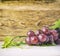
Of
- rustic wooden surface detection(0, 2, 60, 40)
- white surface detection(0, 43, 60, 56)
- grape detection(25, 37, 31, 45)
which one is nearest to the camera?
white surface detection(0, 43, 60, 56)

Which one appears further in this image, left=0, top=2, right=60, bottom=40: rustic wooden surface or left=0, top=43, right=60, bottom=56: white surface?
left=0, top=2, right=60, bottom=40: rustic wooden surface

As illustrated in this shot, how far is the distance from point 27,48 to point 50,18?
2.58 feet

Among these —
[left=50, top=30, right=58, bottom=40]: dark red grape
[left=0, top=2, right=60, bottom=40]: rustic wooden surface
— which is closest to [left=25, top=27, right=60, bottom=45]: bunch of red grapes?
[left=50, top=30, right=58, bottom=40]: dark red grape

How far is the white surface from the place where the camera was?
1005 mm

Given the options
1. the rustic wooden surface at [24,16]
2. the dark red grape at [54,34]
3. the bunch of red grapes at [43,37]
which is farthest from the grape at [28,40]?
the rustic wooden surface at [24,16]

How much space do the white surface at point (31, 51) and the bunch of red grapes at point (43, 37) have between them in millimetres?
33

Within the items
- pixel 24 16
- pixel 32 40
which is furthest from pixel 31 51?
pixel 24 16

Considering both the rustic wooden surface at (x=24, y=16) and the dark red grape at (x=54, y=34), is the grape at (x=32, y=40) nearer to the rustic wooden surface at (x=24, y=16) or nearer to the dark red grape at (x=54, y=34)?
the dark red grape at (x=54, y=34)

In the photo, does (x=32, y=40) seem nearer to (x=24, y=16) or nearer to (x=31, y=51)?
(x=31, y=51)

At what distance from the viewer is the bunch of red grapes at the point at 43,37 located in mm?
1104

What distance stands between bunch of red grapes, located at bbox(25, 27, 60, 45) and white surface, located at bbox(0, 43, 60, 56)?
0.11 ft

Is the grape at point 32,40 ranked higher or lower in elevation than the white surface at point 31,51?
higher

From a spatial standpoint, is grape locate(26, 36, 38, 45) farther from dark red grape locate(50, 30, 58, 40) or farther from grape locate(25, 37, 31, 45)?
dark red grape locate(50, 30, 58, 40)

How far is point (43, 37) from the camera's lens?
3.63 ft
